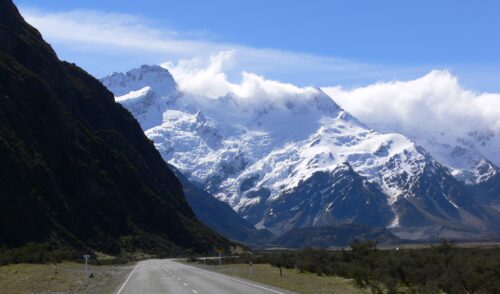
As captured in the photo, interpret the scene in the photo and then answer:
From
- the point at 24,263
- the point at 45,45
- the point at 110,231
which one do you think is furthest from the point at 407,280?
the point at 45,45

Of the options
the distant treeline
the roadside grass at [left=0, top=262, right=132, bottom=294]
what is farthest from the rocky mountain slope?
the distant treeline

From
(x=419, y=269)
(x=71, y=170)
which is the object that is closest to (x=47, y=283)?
(x=419, y=269)

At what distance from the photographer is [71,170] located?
11438 centimetres

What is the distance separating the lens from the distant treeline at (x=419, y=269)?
3134 centimetres

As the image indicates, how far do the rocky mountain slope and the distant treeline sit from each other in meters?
31.8

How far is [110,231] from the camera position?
11612 centimetres

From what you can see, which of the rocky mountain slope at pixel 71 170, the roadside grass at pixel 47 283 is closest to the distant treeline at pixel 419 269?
the roadside grass at pixel 47 283

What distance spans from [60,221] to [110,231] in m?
14.9

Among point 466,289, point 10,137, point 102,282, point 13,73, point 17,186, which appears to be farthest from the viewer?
point 13,73

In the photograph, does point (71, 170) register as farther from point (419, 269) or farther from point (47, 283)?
point (419, 269)

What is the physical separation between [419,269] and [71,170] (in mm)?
83110

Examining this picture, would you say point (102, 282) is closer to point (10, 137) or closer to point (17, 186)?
point (17, 186)

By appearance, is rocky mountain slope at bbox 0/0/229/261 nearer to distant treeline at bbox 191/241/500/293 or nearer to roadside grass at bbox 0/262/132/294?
roadside grass at bbox 0/262/132/294

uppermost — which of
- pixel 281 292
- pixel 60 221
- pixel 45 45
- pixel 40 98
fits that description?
pixel 45 45
